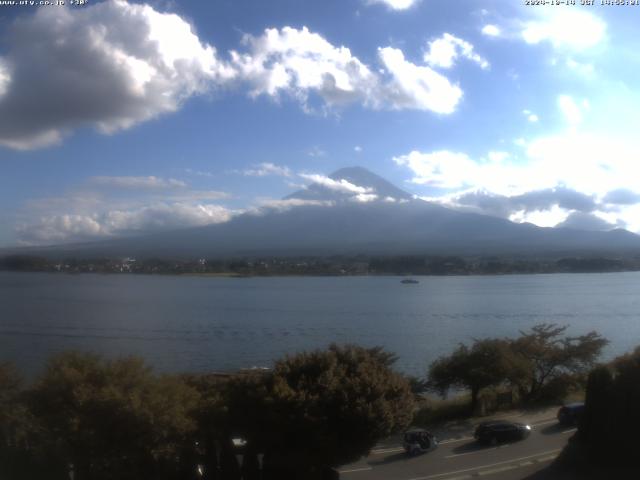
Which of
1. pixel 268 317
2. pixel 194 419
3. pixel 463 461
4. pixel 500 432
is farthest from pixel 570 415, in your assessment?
pixel 268 317

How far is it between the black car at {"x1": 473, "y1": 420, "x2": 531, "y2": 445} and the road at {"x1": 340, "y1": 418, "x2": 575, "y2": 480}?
11cm

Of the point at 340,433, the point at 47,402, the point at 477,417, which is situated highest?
the point at 47,402

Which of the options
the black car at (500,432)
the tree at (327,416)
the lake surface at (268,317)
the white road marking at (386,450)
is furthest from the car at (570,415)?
the lake surface at (268,317)

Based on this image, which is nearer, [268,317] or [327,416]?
[327,416]

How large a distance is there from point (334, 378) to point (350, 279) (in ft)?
157

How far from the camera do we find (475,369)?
12266mm

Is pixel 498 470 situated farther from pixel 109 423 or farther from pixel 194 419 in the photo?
pixel 109 423

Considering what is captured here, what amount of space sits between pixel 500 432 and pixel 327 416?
3.67 meters

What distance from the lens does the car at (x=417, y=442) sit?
26.8 ft

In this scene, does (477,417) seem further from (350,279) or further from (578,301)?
(350,279)

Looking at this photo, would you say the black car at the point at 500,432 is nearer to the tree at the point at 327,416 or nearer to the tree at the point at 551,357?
the tree at the point at 327,416

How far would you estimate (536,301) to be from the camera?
3419 centimetres

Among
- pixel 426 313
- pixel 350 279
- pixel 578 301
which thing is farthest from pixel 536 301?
pixel 350 279

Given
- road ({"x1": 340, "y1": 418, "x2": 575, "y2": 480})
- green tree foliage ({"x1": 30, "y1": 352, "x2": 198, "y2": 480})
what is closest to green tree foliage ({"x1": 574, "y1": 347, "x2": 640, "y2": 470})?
road ({"x1": 340, "y1": 418, "x2": 575, "y2": 480})
